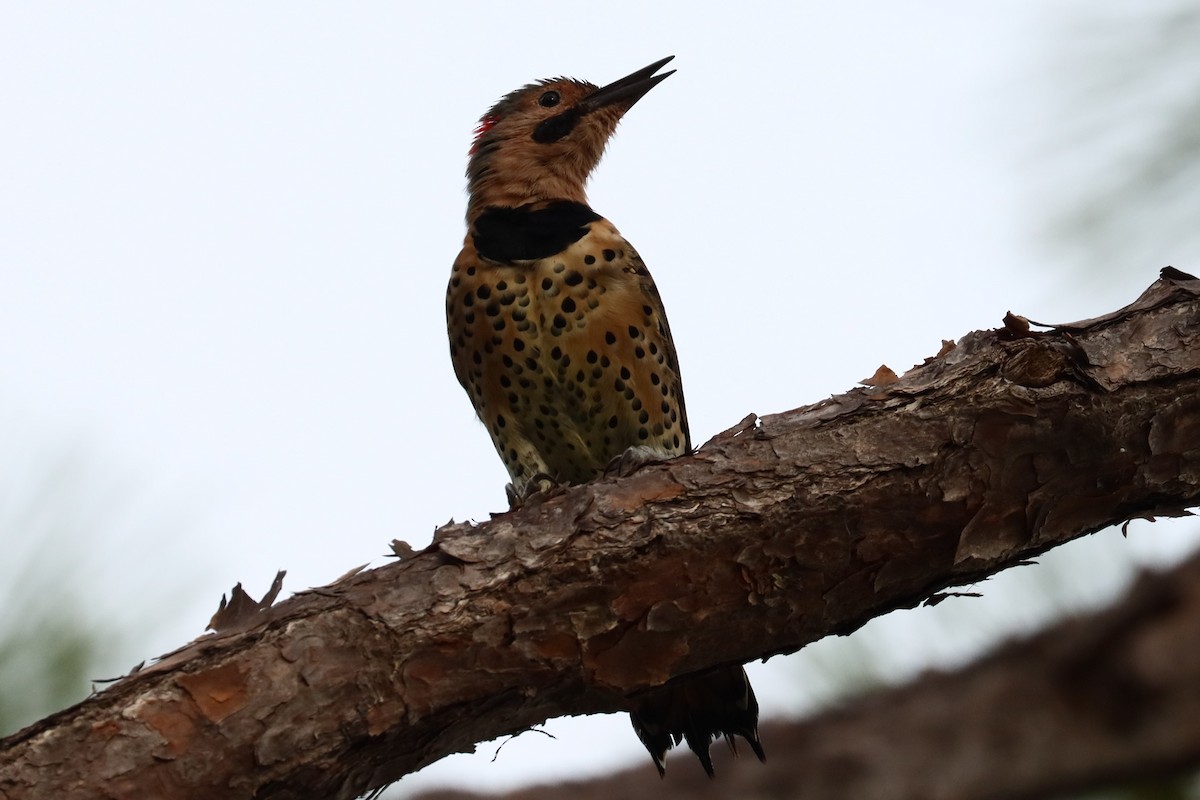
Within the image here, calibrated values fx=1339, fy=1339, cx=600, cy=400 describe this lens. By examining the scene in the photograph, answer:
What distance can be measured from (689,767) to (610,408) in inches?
53.8

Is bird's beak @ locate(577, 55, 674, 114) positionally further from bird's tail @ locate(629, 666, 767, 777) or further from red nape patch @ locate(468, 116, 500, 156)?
bird's tail @ locate(629, 666, 767, 777)

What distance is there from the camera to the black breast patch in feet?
15.2

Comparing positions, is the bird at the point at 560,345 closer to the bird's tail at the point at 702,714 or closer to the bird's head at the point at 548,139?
the bird's head at the point at 548,139

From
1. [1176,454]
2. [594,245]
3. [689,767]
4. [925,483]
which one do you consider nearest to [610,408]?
[594,245]

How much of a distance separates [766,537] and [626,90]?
9.50 feet

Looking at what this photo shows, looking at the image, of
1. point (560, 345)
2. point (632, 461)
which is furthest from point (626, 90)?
point (632, 461)

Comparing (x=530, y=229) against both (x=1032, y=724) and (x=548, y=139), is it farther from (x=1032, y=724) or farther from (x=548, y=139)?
(x=1032, y=724)

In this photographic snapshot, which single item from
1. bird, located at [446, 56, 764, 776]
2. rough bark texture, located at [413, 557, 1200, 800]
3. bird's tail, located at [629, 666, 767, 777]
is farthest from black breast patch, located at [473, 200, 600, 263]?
rough bark texture, located at [413, 557, 1200, 800]

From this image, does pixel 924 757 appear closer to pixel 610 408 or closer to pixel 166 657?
pixel 610 408

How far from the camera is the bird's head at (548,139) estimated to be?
16.9 feet

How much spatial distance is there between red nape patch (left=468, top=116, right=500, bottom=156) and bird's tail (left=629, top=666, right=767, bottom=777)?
2.62m

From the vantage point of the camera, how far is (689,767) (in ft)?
15.9

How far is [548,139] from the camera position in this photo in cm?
533

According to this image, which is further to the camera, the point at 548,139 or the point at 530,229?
the point at 548,139
